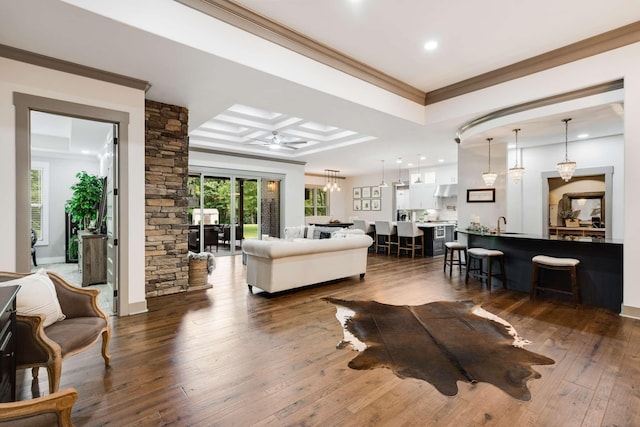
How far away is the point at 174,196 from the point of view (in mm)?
4688

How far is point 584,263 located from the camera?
4.36 meters

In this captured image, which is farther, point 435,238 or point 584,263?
point 435,238

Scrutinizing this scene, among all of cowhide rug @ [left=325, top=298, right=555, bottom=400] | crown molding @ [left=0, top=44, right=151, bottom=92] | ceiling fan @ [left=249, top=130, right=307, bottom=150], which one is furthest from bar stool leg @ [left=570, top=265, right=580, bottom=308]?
crown molding @ [left=0, top=44, right=151, bottom=92]

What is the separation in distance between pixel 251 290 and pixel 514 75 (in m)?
5.03

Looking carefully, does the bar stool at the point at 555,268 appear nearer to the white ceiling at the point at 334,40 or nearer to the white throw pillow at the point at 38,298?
the white ceiling at the point at 334,40

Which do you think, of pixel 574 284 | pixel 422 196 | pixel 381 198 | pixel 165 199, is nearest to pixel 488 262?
pixel 574 284

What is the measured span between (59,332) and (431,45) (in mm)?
4603

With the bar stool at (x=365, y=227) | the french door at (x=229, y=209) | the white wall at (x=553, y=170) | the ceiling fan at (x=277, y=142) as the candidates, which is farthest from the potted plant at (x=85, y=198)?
the white wall at (x=553, y=170)

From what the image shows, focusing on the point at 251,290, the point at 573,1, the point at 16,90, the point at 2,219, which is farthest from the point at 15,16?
the point at 573,1

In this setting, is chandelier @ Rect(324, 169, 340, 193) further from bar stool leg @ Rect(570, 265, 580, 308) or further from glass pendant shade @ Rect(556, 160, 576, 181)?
bar stool leg @ Rect(570, 265, 580, 308)

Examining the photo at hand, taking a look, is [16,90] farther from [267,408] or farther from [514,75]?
[514,75]

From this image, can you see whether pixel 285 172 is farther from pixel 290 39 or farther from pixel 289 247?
pixel 290 39

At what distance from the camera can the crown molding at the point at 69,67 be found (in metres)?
3.11

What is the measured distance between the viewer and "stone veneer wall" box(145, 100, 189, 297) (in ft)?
14.7
